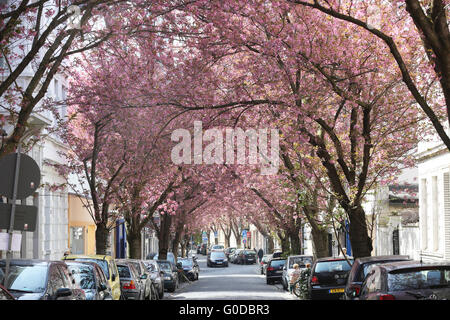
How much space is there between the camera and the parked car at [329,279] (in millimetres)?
21938

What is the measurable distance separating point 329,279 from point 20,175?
12.8 metres

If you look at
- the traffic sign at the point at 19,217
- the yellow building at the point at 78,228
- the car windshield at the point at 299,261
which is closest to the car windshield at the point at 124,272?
the traffic sign at the point at 19,217

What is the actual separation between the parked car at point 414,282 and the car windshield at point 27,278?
194 inches

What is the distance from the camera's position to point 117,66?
2253 centimetres

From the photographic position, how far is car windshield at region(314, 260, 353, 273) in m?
22.2

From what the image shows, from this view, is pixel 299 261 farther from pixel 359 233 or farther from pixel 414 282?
pixel 414 282

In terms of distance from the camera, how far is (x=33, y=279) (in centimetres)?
1203

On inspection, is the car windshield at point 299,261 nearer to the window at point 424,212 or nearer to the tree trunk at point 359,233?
the window at point 424,212

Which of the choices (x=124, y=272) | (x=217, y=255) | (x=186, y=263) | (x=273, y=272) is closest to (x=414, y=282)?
(x=124, y=272)

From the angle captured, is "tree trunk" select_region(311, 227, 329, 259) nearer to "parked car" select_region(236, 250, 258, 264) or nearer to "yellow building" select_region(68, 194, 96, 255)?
"yellow building" select_region(68, 194, 96, 255)

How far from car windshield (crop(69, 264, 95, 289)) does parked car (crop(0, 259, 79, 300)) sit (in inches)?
113

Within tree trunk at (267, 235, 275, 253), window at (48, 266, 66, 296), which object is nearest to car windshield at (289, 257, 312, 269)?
window at (48, 266, 66, 296)

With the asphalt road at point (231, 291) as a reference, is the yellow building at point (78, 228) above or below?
above
